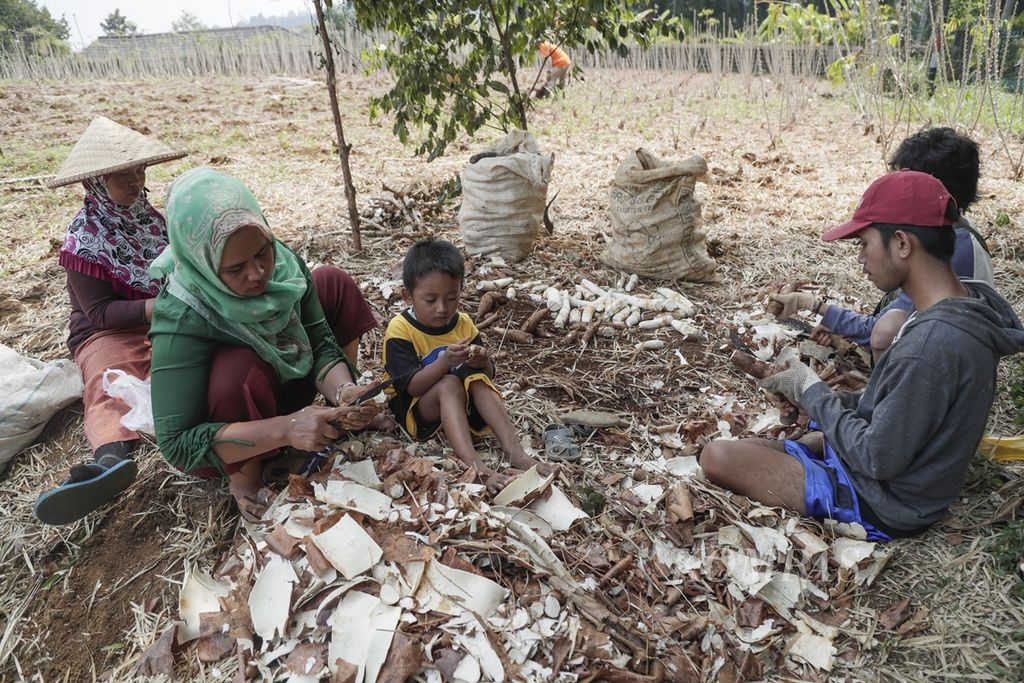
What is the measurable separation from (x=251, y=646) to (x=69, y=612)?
711 millimetres

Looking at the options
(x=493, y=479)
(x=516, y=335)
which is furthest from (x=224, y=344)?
(x=516, y=335)

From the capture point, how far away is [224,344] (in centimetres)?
195

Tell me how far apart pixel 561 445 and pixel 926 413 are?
118 cm

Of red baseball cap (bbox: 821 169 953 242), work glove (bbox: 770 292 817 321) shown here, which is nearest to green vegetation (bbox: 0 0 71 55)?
work glove (bbox: 770 292 817 321)

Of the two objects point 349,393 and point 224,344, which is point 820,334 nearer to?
point 349,393

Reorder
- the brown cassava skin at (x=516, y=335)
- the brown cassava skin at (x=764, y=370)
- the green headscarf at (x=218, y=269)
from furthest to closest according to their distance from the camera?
1. the brown cassava skin at (x=516, y=335)
2. the brown cassava skin at (x=764, y=370)
3. the green headscarf at (x=218, y=269)

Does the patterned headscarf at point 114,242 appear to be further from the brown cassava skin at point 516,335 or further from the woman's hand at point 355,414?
the brown cassava skin at point 516,335

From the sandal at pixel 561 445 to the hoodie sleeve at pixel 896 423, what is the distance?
90cm

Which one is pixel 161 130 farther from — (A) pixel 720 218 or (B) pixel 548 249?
(A) pixel 720 218

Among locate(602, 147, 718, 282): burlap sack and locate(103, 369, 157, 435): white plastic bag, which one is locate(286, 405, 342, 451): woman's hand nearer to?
locate(103, 369, 157, 435): white plastic bag

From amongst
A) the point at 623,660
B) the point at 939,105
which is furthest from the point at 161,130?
the point at 939,105

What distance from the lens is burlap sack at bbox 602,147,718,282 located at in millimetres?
3508

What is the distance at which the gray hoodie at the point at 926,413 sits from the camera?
5.30 ft

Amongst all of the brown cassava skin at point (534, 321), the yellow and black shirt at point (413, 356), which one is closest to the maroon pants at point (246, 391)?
the yellow and black shirt at point (413, 356)
